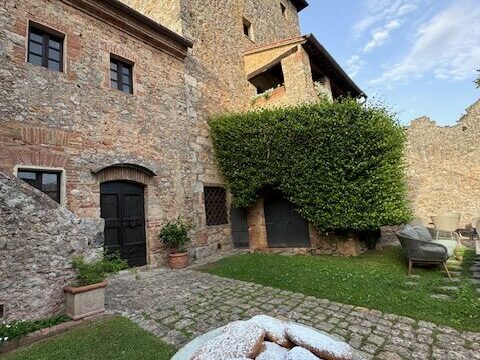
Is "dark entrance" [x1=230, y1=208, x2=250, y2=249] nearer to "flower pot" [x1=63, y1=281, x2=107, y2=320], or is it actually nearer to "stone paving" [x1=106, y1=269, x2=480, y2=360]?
"stone paving" [x1=106, y1=269, x2=480, y2=360]

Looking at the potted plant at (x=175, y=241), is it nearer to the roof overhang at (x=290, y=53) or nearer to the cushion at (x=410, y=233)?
the cushion at (x=410, y=233)

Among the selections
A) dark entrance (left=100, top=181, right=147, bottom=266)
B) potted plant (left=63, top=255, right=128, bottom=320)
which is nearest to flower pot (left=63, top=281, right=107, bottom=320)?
potted plant (left=63, top=255, right=128, bottom=320)

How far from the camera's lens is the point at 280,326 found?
1.64 m

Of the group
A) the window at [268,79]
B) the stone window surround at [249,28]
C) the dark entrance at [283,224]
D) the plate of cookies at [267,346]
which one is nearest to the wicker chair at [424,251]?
the dark entrance at [283,224]

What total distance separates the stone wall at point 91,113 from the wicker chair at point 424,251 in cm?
571

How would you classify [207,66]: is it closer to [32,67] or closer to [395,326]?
[32,67]

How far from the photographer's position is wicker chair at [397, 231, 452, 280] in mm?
5070

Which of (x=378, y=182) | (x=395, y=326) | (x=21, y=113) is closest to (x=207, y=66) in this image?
(x=21, y=113)

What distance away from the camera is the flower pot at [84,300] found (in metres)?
3.62

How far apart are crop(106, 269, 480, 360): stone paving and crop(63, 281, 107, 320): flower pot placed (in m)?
0.29

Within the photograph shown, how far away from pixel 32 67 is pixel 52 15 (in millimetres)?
1394

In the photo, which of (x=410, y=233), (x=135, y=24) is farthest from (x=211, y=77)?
(x=410, y=233)

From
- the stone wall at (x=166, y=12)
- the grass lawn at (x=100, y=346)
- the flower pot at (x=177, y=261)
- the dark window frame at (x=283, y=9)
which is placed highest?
the dark window frame at (x=283, y=9)

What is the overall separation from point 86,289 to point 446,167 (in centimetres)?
1475
